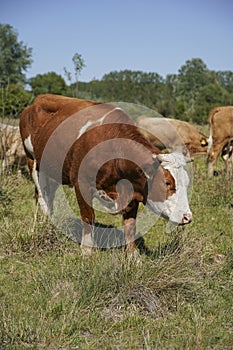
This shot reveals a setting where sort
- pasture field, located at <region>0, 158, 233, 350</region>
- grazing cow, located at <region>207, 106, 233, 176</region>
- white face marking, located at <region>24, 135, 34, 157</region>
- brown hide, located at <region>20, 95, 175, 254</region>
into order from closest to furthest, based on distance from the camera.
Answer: pasture field, located at <region>0, 158, 233, 350</region> → brown hide, located at <region>20, 95, 175, 254</region> → white face marking, located at <region>24, 135, 34, 157</region> → grazing cow, located at <region>207, 106, 233, 176</region>

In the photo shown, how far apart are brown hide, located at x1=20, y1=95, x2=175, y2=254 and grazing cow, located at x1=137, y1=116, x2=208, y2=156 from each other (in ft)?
24.4

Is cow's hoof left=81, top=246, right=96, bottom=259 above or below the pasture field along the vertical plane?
below

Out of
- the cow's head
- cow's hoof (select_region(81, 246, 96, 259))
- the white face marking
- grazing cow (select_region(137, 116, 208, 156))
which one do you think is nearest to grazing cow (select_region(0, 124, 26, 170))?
the white face marking

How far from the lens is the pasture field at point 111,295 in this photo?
3254mm

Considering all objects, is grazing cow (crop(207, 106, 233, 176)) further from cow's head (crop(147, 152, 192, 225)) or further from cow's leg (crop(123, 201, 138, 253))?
cow's head (crop(147, 152, 192, 225))

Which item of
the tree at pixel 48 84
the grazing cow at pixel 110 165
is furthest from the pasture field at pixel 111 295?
the tree at pixel 48 84

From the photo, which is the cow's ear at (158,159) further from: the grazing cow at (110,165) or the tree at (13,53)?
the tree at (13,53)

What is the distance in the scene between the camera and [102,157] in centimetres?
490

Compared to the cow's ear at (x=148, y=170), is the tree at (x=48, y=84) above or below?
below

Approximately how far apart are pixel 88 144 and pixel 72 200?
296 cm

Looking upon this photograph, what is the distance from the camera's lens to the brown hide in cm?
471

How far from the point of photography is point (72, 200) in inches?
311

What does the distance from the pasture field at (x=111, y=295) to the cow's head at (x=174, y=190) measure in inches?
15.3

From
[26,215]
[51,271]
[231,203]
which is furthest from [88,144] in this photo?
[231,203]
